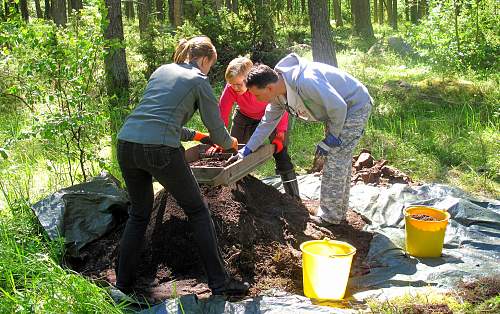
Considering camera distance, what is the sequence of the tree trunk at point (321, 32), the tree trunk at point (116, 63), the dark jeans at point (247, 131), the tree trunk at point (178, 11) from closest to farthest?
1. the dark jeans at point (247, 131)
2. the tree trunk at point (116, 63)
3. the tree trunk at point (321, 32)
4. the tree trunk at point (178, 11)

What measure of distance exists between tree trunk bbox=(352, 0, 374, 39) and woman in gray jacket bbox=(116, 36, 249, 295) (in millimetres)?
13620

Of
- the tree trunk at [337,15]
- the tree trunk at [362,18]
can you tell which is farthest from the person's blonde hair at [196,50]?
the tree trunk at [337,15]

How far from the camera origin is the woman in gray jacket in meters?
3.15

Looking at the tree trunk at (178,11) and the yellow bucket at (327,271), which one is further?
the tree trunk at (178,11)

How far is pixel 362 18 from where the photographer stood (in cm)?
1634

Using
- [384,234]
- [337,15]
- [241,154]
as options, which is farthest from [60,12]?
[337,15]

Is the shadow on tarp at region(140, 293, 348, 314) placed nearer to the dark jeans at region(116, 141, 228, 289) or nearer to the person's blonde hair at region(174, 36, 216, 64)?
the dark jeans at region(116, 141, 228, 289)

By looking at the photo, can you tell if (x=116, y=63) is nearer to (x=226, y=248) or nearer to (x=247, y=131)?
(x=247, y=131)

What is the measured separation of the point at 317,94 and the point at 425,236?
129 cm

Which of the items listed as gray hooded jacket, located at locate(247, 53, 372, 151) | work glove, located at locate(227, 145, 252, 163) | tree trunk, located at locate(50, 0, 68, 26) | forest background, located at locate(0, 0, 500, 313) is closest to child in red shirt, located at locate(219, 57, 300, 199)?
gray hooded jacket, located at locate(247, 53, 372, 151)

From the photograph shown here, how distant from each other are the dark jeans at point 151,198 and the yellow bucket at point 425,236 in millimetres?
1499

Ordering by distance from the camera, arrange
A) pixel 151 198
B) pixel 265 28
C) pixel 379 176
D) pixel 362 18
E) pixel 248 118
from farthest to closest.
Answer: pixel 362 18 → pixel 265 28 → pixel 379 176 → pixel 248 118 → pixel 151 198

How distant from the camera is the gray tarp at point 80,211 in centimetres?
402

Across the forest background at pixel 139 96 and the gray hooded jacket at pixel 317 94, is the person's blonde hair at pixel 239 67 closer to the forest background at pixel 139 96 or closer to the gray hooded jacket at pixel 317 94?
the gray hooded jacket at pixel 317 94
